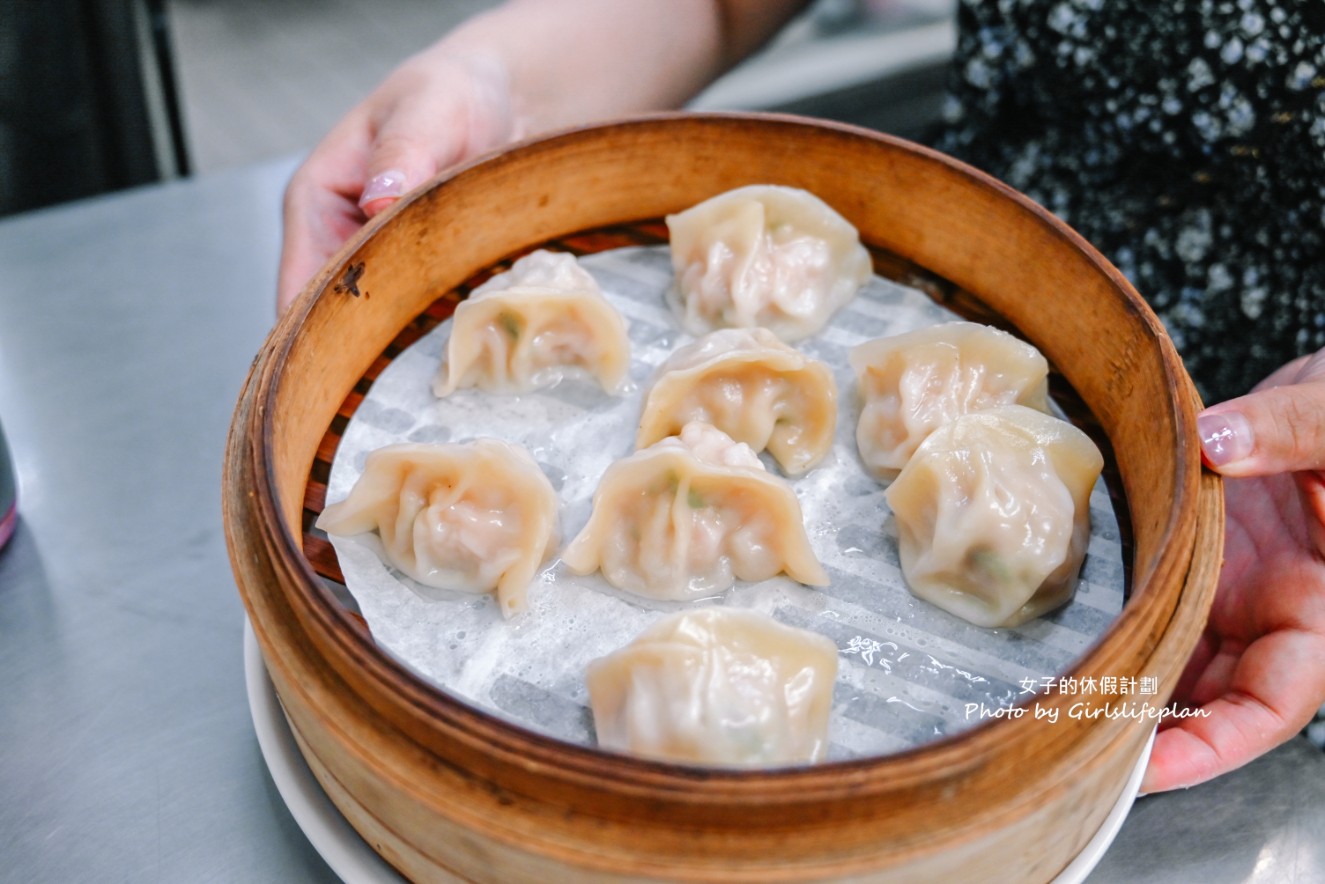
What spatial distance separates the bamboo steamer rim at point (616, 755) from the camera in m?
1.09

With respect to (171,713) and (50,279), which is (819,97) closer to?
(50,279)

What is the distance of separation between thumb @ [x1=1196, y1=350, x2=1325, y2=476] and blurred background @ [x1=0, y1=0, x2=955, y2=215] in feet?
5.80

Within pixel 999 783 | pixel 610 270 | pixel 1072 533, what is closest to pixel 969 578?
pixel 1072 533

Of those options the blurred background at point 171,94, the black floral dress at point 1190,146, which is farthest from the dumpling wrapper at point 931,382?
the blurred background at point 171,94

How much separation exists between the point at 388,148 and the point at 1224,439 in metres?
1.36

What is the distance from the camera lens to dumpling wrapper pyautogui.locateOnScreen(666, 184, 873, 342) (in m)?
2.03

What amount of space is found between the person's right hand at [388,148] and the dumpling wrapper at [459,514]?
42 centimetres

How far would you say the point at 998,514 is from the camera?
66.1 inches

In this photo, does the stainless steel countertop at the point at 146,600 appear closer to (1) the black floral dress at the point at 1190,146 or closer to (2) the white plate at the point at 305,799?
(2) the white plate at the point at 305,799

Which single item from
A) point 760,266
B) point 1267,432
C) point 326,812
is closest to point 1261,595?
point 1267,432

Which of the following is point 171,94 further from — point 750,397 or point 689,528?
point 689,528

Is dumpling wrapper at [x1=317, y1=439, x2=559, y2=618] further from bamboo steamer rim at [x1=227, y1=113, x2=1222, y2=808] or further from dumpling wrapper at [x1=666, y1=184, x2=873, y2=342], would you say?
dumpling wrapper at [x1=666, y1=184, x2=873, y2=342]

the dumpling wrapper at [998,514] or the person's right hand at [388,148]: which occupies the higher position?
the person's right hand at [388,148]

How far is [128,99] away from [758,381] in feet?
8.42
